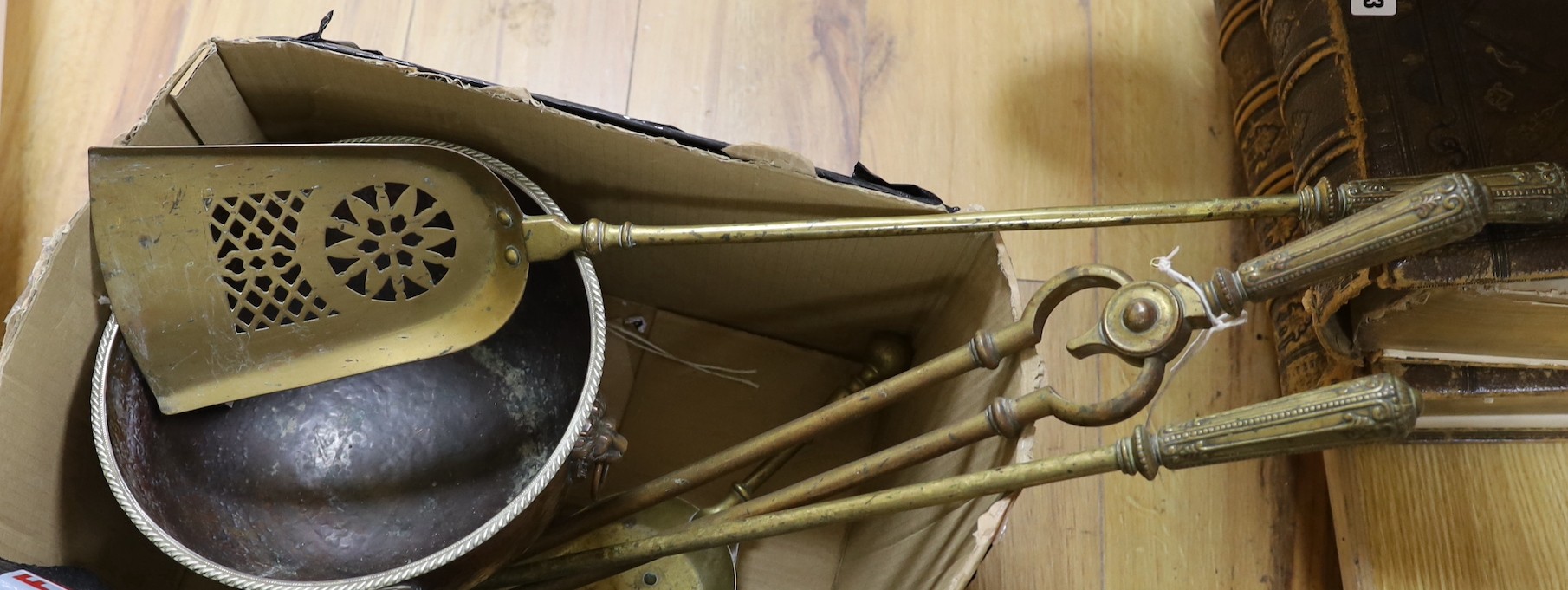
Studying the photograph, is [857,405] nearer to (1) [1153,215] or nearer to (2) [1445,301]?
(1) [1153,215]

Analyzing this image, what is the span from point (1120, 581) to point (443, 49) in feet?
2.82

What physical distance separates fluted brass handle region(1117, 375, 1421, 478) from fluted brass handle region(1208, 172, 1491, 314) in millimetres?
→ 67

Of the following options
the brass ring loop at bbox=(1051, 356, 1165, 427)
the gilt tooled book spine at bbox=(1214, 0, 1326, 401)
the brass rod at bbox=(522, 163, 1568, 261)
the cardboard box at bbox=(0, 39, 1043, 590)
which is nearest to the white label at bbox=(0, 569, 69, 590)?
the cardboard box at bbox=(0, 39, 1043, 590)

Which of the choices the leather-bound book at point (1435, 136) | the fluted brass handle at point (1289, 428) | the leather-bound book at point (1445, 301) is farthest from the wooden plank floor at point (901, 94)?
the fluted brass handle at point (1289, 428)

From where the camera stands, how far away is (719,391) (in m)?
0.97

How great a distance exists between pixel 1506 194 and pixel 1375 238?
0.18 m

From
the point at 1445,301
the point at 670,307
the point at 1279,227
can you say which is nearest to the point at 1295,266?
the point at 1445,301

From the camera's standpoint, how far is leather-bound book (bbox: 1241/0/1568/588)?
72 centimetres

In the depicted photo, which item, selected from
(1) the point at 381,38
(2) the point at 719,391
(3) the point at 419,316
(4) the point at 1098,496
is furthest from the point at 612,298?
(4) the point at 1098,496

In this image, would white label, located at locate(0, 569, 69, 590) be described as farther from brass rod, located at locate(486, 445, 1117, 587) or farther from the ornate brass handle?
the ornate brass handle

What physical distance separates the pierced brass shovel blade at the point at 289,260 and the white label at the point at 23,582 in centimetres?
15

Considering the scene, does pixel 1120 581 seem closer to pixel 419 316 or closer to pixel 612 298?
pixel 612 298

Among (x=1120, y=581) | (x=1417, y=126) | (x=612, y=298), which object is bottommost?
(x=1120, y=581)

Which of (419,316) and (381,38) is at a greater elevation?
(381,38)
